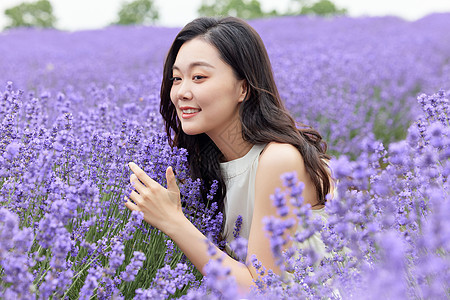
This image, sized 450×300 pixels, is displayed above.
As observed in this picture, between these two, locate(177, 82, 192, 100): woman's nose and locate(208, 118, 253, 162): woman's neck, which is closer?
locate(177, 82, 192, 100): woman's nose

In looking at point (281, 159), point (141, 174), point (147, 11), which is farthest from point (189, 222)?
point (147, 11)

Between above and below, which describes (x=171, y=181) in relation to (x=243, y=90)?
below

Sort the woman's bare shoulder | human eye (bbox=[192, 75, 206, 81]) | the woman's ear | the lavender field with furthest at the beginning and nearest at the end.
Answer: the woman's ear, human eye (bbox=[192, 75, 206, 81]), the woman's bare shoulder, the lavender field

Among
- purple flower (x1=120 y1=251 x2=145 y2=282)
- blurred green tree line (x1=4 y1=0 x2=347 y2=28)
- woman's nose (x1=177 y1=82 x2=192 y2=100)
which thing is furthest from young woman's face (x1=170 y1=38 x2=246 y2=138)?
blurred green tree line (x1=4 y1=0 x2=347 y2=28)

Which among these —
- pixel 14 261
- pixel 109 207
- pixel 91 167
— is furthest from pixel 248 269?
pixel 14 261

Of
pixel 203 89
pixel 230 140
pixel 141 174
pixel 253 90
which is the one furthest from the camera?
pixel 230 140

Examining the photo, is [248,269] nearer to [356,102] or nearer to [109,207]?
[109,207]

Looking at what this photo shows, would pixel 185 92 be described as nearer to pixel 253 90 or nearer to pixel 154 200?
pixel 253 90

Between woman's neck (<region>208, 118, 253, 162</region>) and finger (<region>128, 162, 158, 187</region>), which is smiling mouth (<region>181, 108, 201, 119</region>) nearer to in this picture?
woman's neck (<region>208, 118, 253, 162</region>)

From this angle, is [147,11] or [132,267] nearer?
[132,267]

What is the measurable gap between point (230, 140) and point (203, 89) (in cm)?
39

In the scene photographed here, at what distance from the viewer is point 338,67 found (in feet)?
20.4

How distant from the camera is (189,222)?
2.06 meters

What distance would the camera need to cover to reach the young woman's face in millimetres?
2189
